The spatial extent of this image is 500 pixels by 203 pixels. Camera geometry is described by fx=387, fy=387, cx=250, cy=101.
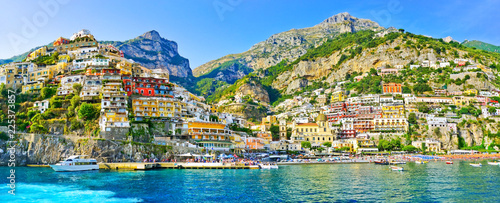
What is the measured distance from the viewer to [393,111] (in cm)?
10675

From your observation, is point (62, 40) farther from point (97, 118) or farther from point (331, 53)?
point (331, 53)

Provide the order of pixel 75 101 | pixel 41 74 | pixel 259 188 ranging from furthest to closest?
1. pixel 41 74
2. pixel 75 101
3. pixel 259 188

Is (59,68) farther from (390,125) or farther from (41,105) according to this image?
(390,125)

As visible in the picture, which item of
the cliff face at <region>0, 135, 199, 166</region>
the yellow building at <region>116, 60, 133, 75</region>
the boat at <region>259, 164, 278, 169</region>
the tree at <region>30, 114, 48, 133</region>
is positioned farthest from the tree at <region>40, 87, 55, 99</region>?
the boat at <region>259, 164, 278, 169</region>

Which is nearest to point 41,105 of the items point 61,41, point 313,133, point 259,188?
point 61,41

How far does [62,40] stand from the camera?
11294cm

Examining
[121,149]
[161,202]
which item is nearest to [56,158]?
[121,149]

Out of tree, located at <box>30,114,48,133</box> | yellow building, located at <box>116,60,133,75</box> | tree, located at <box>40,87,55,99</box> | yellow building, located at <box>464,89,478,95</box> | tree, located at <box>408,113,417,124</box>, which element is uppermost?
yellow building, located at <box>116,60,133,75</box>

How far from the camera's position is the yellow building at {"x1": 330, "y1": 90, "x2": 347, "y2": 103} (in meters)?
130

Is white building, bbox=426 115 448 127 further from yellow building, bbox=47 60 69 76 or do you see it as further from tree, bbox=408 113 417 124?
yellow building, bbox=47 60 69 76

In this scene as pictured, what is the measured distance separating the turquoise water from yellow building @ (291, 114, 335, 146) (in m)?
49.3

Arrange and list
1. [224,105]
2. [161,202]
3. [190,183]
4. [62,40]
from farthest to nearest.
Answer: [224,105] < [62,40] < [190,183] < [161,202]

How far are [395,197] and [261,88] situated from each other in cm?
13087

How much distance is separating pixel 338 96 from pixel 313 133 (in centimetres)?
3638
